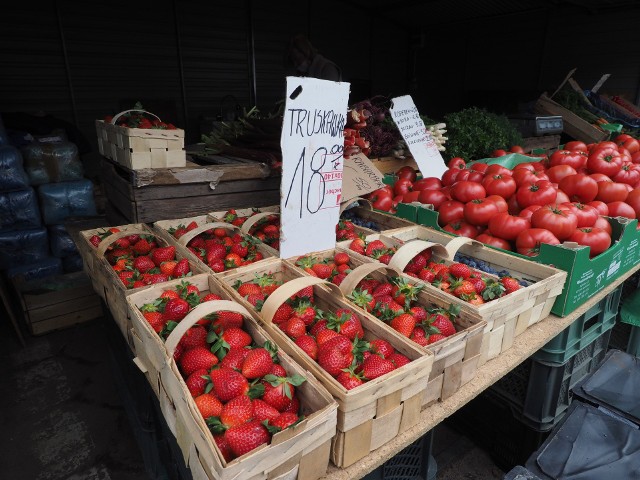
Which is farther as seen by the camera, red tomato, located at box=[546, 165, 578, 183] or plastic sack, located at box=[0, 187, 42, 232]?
plastic sack, located at box=[0, 187, 42, 232]

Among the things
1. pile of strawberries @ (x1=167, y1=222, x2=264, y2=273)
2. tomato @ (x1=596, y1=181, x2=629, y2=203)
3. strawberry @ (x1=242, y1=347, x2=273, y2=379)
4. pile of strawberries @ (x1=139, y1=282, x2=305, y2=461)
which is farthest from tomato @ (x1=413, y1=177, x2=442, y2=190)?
strawberry @ (x1=242, y1=347, x2=273, y2=379)

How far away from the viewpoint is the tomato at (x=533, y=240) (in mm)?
2047

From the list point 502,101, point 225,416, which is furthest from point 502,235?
point 502,101

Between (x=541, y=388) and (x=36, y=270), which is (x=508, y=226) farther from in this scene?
Answer: (x=36, y=270)

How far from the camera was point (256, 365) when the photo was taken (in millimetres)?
1120

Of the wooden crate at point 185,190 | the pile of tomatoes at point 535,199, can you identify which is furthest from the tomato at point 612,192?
the wooden crate at point 185,190

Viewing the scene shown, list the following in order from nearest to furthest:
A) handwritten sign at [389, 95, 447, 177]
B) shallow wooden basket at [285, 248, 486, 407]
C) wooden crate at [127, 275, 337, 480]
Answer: wooden crate at [127, 275, 337, 480]
shallow wooden basket at [285, 248, 486, 407]
handwritten sign at [389, 95, 447, 177]

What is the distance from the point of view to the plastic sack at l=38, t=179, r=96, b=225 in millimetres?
4367

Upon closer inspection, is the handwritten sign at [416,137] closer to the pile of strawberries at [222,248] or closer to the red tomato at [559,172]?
the red tomato at [559,172]

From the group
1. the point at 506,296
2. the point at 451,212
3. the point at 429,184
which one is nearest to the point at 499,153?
the point at 429,184

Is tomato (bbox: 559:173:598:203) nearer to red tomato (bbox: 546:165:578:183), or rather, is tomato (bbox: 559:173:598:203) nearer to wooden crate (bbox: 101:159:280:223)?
red tomato (bbox: 546:165:578:183)

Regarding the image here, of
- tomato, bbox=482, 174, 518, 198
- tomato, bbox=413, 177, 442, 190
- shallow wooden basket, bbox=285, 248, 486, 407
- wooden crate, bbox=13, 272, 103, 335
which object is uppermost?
tomato, bbox=482, 174, 518, 198

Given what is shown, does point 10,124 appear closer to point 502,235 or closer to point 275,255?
point 275,255

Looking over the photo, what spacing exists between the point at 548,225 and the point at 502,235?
8.8 inches
